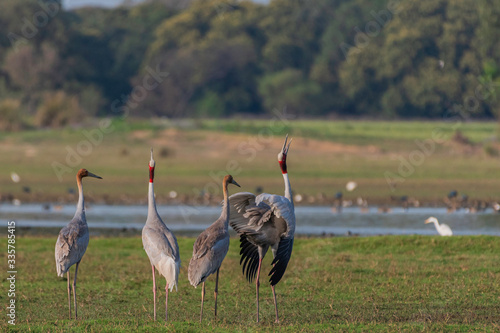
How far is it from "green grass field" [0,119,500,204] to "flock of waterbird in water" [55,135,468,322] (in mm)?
16545

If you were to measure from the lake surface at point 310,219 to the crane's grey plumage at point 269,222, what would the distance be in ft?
32.1

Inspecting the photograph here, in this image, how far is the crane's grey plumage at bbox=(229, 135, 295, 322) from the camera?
382 inches

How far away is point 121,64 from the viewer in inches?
2581

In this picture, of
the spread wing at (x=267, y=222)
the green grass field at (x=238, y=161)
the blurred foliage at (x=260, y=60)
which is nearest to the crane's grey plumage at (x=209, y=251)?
the spread wing at (x=267, y=222)

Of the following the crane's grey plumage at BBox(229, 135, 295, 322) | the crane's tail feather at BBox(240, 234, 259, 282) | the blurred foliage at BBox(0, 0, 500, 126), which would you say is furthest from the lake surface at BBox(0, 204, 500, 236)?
the blurred foliage at BBox(0, 0, 500, 126)

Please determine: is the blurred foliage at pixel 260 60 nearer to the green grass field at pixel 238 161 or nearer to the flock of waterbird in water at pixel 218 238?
the green grass field at pixel 238 161

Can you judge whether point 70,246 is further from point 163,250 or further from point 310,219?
Answer: point 310,219

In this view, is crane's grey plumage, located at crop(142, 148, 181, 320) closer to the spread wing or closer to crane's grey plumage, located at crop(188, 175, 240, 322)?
crane's grey plumage, located at crop(188, 175, 240, 322)

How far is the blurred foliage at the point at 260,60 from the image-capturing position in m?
58.6

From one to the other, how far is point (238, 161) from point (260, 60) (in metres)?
32.3

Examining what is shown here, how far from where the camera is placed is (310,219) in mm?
22859

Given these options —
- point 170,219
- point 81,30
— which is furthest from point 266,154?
point 81,30

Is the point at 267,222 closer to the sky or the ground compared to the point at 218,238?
closer to the sky

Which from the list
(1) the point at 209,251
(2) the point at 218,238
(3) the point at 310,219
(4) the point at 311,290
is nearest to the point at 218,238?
(2) the point at 218,238
